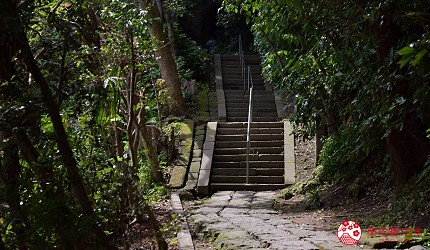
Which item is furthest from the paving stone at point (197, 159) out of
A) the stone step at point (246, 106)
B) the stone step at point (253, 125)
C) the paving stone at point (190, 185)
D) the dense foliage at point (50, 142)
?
the dense foliage at point (50, 142)

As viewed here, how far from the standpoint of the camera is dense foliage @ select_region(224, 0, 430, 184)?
6500 mm

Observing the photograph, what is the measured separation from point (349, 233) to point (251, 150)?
818 cm

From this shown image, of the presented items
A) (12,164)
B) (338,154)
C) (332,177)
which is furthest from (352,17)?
(12,164)

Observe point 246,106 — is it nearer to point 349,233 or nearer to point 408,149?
point 408,149

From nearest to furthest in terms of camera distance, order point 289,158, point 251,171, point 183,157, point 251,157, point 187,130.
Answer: point 251,171
point 183,157
point 289,158
point 251,157
point 187,130

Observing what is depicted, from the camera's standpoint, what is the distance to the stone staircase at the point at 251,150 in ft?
38.8

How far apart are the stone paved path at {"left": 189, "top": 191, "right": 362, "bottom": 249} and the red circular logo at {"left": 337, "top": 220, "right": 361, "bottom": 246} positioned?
20 cm

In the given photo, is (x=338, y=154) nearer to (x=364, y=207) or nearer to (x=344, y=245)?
(x=364, y=207)

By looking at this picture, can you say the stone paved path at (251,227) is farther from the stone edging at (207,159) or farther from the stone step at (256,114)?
the stone step at (256,114)

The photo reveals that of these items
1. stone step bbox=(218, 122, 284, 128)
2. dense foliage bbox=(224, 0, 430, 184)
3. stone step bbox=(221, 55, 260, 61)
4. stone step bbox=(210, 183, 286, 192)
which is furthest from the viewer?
stone step bbox=(221, 55, 260, 61)

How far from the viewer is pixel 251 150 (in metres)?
12.9

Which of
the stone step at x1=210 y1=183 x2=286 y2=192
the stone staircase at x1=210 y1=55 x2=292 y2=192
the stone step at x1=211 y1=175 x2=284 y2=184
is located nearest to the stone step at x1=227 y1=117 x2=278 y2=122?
the stone staircase at x1=210 y1=55 x2=292 y2=192

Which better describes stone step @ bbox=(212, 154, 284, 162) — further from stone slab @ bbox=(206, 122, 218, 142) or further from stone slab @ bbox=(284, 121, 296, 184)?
stone slab @ bbox=(206, 122, 218, 142)

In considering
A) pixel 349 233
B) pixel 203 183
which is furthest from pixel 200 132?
pixel 349 233
